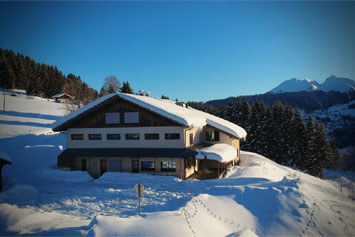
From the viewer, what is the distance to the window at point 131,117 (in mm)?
21781

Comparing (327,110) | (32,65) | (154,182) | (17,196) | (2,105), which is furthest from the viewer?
(327,110)

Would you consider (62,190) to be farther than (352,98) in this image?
No

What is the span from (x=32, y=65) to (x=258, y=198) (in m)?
105

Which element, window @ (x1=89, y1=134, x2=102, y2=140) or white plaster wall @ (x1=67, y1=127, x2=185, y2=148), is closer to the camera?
white plaster wall @ (x1=67, y1=127, x2=185, y2=148)

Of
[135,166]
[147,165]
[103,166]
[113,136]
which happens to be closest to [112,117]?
[113,136]

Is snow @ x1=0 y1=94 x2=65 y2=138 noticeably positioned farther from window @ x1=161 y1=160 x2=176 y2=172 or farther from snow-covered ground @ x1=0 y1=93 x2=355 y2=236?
window @ x1=161 y1=160 x2=176 y2=172

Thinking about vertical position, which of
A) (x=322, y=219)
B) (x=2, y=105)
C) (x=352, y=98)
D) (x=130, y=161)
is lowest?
(x=322, y=219)

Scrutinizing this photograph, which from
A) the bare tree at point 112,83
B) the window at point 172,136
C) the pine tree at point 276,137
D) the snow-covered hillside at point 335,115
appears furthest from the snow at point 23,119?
the snow-covered hillside at point 335,115

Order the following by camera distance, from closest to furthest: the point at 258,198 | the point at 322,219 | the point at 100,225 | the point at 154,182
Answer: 1. the point at 100,225
2. the point at 322,219
3. the point at 258,198
4. the point at 154,182

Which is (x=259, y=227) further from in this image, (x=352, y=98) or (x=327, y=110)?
(x=352, y=98)

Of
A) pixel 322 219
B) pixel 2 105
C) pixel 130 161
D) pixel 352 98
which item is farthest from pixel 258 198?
pixel 352 98

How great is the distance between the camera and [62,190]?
1680 cm

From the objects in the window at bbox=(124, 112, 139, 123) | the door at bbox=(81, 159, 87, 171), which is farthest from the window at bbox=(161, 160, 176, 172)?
the door at bbox=(81, 159, 87, 171)

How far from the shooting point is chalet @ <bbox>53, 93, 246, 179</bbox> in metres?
20.3
